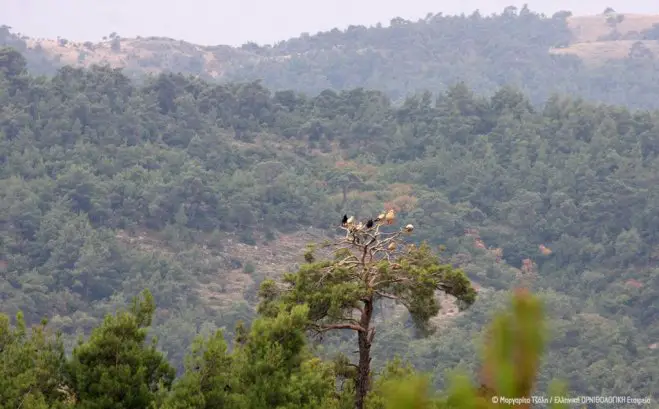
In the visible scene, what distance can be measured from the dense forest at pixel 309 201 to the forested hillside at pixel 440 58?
38405 millimetres

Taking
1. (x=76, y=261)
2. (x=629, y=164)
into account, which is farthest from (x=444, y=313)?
(x=629, y=164)

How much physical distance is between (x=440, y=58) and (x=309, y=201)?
62.5m

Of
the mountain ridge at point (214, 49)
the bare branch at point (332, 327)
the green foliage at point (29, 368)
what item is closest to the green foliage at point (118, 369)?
the green foliage at point (29, 368)

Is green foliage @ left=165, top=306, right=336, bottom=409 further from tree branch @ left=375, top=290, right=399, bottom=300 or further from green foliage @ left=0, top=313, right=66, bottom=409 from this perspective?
green foliage @ left=0, top=313, right=66, bottom=409

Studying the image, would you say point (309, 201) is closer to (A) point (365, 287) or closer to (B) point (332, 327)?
(B) point (332, 327)

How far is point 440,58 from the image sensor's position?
101750mm

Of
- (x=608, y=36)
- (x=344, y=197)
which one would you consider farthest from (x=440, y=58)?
(x=344, y=197)

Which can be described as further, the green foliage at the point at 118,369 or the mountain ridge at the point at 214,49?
the mountain ridge at the point at 214,49

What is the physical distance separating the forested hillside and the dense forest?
38405 millimetres

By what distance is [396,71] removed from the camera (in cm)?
9775

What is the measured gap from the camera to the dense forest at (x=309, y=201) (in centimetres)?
3212

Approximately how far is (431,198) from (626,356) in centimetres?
A: 1209

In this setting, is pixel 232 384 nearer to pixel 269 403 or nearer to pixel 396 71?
pixel 269 403

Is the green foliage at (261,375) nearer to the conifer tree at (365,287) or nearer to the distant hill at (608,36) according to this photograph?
the conifer tree at (365,287)
